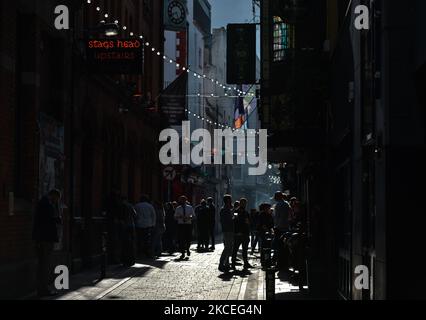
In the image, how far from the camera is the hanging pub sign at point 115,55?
23172 mm

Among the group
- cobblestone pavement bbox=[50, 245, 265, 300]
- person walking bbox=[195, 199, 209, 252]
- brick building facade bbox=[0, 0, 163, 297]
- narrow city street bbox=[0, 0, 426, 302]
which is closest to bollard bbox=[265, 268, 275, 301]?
narrow city street bbox=[0, 0, 426, 302]

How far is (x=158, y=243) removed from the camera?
100 ft

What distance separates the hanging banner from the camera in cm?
3841

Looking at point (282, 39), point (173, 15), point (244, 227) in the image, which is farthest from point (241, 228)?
point (173, 15)

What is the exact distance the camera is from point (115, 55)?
918 inches

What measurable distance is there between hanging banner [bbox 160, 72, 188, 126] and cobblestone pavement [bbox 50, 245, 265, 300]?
14.0 metres

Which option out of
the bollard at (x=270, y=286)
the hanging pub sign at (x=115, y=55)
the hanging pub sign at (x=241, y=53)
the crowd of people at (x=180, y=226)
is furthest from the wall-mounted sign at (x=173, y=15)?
the bollard at (x=270, y=286)

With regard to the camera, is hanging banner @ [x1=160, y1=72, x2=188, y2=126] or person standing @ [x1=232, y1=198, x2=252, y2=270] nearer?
person standing @ [x1=232, y1=198, x2=252, y2=270]

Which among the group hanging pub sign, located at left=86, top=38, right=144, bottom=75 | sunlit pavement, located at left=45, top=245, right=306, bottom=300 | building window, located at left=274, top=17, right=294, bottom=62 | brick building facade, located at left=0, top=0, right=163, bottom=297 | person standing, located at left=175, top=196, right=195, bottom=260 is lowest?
sunlit pavement, located at left=45, top=245, right=306, bottom=300

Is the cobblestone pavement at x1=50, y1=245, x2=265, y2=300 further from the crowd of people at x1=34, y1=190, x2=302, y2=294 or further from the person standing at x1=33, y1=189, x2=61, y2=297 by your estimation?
the crowd of people at x1=34, y1=190, x2=302, y2=294

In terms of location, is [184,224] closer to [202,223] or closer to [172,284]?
[202,223]
